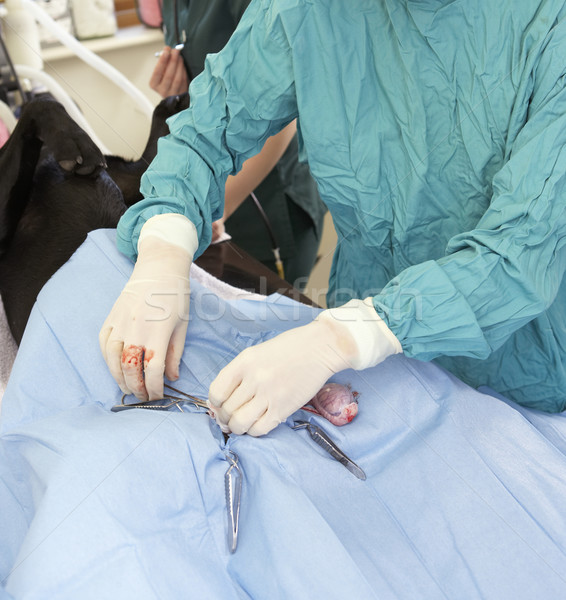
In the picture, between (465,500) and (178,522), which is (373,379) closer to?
(465,500)

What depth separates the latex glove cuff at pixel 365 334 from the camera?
0.72 metres

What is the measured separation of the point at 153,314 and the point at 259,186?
779 millimetres

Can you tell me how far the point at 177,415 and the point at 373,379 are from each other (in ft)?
0.87

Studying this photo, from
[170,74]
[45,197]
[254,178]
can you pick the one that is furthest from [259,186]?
[45,197]

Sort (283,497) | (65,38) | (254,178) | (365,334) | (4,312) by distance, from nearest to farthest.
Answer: (283,497), (365,334), (4,312), (254,178), (65,38)

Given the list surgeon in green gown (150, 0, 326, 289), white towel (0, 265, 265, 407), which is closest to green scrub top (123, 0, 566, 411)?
white towel (0, 265, 265, 407)

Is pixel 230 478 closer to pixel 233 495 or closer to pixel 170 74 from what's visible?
pixel 233 495

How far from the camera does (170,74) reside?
1464 millimetres

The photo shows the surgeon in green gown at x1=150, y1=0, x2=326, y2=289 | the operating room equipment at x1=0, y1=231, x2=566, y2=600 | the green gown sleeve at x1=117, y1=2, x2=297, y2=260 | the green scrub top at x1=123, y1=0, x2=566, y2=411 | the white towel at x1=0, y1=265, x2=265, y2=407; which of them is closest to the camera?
the operating room equipment at x1=0, y1=231, x2=566, y2=600

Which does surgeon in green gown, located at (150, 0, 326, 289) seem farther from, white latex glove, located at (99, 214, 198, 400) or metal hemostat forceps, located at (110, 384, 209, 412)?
metal hemostat forceps, located at (110, 384, 209, 412)

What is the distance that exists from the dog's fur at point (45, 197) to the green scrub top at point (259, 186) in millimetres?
382

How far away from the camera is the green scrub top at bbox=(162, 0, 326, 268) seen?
137 centimetres

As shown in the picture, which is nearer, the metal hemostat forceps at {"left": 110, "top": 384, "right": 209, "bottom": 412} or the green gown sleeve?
the metal hemostat forceps at {"left": 110, "top": 384, "right": 209, "bottom": 412}

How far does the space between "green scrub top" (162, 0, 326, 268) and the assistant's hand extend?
25 mm
